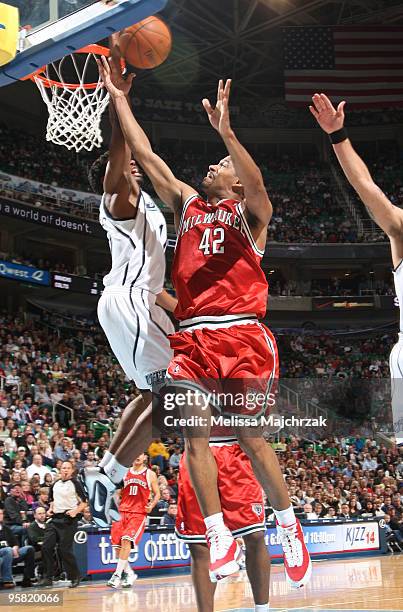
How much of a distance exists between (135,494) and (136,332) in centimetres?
465

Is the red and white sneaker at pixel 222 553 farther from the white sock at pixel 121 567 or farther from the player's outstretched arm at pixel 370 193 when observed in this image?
the white sock at pixel 121 567

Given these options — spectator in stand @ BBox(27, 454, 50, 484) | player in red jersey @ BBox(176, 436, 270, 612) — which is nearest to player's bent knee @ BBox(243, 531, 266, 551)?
player in red jersey @ BBox(176, 436, 270, 612)

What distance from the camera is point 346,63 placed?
78.4ft

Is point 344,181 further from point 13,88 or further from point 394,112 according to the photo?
point 13,88

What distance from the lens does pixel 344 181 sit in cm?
2962

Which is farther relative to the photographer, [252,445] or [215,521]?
[252,445]

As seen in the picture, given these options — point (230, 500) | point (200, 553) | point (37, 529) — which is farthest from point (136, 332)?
point (37, 529)

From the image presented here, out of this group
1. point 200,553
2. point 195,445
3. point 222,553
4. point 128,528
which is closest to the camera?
point 222,553

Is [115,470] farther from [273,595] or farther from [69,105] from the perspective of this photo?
[273,595]

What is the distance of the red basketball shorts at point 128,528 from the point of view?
8758mm

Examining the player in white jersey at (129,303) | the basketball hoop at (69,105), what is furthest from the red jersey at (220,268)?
the basketball hoop at (69,105)

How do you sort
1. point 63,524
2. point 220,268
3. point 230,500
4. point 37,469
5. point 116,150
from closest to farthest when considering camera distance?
point 220,268
point 116,150
point 230,500
point 63,524
point 37,469

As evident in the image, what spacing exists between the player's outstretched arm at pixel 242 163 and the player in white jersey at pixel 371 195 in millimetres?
489

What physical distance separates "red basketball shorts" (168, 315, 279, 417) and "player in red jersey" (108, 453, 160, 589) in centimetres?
439
